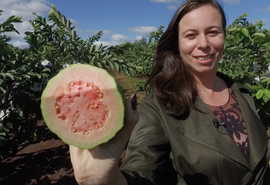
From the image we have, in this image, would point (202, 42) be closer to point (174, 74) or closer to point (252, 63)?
point (174, 74)

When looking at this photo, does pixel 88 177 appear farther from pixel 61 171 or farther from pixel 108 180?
pixel 61 171

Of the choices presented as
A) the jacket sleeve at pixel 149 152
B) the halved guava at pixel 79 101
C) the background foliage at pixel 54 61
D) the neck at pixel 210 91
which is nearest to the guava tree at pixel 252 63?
the background foliage at pixel 54 61

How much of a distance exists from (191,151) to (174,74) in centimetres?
44

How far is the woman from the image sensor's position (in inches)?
46.1

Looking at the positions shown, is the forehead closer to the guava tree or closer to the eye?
the eye

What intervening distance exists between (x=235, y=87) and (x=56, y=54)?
1.62 m

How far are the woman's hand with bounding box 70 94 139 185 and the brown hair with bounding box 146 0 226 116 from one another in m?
0.53

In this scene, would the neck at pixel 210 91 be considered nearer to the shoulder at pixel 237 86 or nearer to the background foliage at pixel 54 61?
the shoulder at pixel 237 86

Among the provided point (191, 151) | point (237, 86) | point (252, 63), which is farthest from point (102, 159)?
point (252, 63)

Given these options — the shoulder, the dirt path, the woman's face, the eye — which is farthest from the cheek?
the dirt path

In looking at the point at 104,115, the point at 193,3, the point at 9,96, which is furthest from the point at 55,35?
the point at 104,115

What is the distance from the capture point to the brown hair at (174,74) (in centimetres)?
131

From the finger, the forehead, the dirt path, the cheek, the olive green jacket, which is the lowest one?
the dirt path

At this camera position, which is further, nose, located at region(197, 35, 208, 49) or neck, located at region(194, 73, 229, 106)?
neck, located at region(194, 73, 229, 106)
